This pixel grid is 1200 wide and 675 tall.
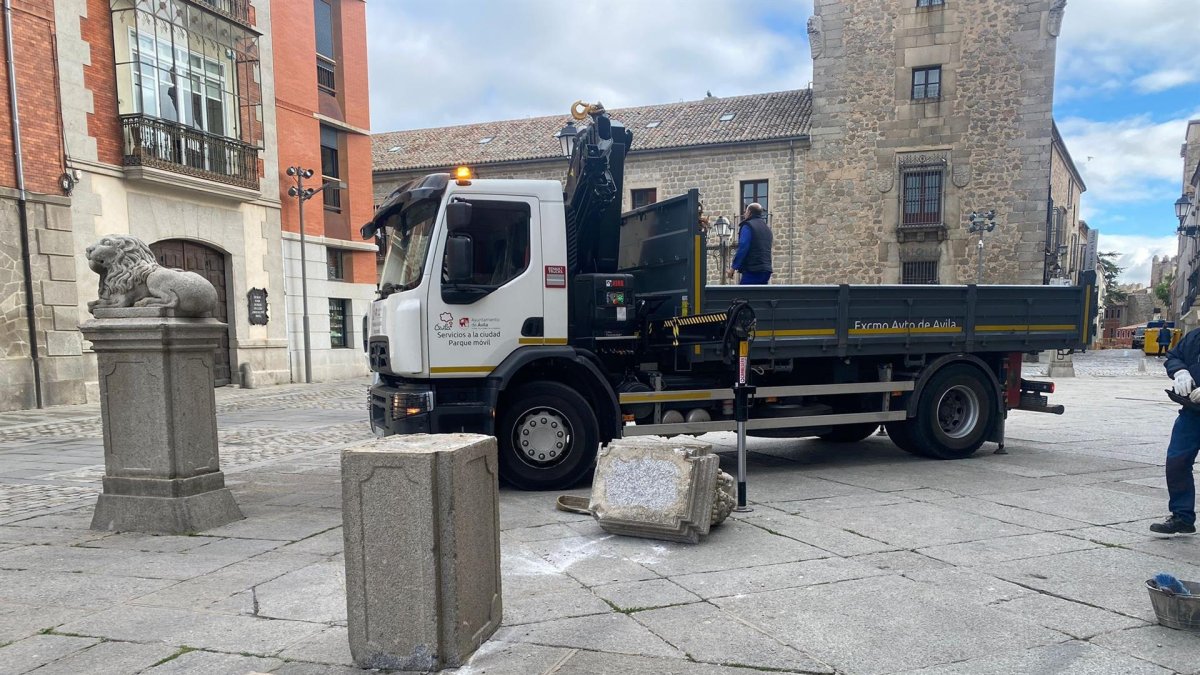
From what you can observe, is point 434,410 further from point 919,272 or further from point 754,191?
point 919,272

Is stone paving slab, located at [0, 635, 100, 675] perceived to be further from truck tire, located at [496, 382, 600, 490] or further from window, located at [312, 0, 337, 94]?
window, located at [312, 0, 337, 94]

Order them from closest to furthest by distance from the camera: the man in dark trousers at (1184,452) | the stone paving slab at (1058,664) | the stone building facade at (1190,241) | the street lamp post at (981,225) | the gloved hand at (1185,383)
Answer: the stone paving slab at (1058,664)
the gloved hand at (1185,383)
the man in dark trousers at (1184,452)
the street lamp post at (981,225)
the stone building facade at (1190,241)

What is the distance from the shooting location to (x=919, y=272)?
2742 centimetres

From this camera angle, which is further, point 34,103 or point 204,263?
point 204,263

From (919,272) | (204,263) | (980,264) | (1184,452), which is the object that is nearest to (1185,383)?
(1184,452)

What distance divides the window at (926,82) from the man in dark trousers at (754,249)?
22806mm

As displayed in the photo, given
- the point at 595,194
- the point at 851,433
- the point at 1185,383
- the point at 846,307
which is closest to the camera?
the point at 1185,383

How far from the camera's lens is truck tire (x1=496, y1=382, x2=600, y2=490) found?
6441 millimetres

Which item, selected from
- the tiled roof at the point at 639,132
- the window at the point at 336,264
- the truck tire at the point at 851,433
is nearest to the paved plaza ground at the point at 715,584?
the truck tire at the point at 851,433

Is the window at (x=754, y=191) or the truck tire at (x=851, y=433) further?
the window at (x=754, y=191)

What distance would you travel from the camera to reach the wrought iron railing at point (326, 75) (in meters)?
21.6

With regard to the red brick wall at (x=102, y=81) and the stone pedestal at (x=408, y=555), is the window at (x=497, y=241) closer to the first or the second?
the stone pedestal at (x=408, y=555)

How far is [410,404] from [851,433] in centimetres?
585

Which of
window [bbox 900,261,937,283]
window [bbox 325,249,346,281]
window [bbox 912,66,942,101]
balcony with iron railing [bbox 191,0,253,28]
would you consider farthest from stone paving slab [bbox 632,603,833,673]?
window [bbox 912,66,942,101]
